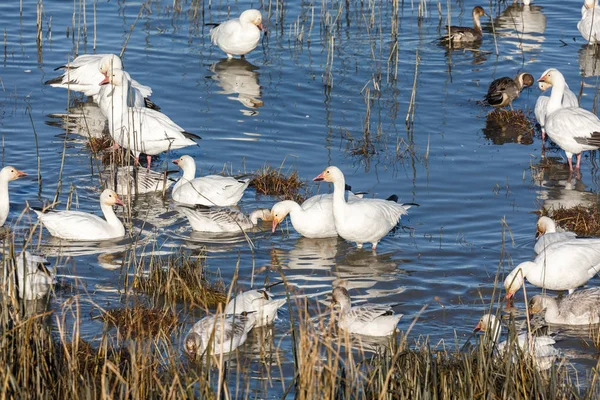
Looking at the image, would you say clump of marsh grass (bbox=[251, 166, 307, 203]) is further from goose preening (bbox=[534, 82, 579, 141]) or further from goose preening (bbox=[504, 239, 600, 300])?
goose preening (bbox=[534, 82, 579, 141])

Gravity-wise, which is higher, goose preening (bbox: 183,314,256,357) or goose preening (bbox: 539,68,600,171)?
goose preening (bbox: 539,68,600,171)

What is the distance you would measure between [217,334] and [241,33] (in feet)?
33.3

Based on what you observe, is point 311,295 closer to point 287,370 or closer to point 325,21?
point 287,370

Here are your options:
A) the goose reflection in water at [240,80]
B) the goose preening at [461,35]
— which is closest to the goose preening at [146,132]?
the goose reflection in water at [240,80]

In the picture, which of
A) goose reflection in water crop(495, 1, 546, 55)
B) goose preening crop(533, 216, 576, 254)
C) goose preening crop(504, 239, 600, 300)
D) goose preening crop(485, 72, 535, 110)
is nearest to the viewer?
goose preening crop(504, 239, 600, 300)

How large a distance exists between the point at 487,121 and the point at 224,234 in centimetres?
540

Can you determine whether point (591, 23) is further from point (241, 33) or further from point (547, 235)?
point (547, 235)

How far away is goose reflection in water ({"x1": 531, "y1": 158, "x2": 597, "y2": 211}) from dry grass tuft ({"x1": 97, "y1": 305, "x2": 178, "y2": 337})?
5102 millimetres

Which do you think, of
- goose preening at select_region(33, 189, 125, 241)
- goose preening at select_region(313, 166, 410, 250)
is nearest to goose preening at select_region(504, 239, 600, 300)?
goose preening at select_region(313, 166, 410, 250)

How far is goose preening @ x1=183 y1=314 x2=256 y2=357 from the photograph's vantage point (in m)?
7.16

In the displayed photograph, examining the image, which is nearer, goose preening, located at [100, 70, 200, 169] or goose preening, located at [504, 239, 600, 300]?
goose preening, located at [504, 239, 600, 300]

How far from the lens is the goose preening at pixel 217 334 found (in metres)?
7.16

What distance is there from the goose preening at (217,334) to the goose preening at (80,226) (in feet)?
8.74

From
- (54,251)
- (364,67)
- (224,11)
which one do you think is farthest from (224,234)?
(224,11)
